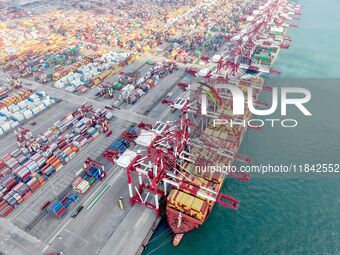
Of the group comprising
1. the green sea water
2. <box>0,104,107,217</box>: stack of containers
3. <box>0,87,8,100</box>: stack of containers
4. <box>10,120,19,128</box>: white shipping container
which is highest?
<box>0,87,8,100</box>: stack of containers

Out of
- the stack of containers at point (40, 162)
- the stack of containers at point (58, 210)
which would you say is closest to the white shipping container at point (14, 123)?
the stack of containers at point (40, 162)

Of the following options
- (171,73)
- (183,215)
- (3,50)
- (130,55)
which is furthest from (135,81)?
(3,50)

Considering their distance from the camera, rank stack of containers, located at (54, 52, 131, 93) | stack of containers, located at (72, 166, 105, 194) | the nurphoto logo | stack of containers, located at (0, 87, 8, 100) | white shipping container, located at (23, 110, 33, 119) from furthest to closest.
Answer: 1. stack of containers, located at (54, 52, 131, 93)
2. stack of containers, located at (0, 87, 8, 100)
3. white shipping container, located at (23, 110, 33, 119)
4. the nurphoto logo
5. stack of containers, located at (72, 166, 105, 194)

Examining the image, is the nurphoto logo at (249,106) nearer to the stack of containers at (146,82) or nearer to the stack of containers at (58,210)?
the stack of containers at (146,82)

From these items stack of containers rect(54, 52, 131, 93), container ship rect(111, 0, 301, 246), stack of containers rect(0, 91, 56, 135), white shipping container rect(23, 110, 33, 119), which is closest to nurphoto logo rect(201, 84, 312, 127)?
container ship rect(111, 0, 301, 246)

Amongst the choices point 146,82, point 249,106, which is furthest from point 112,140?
point 249,106

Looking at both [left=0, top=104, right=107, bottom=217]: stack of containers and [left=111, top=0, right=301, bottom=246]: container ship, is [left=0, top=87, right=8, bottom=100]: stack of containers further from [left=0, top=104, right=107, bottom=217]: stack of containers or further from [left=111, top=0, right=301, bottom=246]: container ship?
[left=111, top=0, right=301, bottom=246]: container ship

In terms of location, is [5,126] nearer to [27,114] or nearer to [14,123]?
[14,123]

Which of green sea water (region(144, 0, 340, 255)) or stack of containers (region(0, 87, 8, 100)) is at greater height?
stack of containers (region(0, 87, 8, 100))
